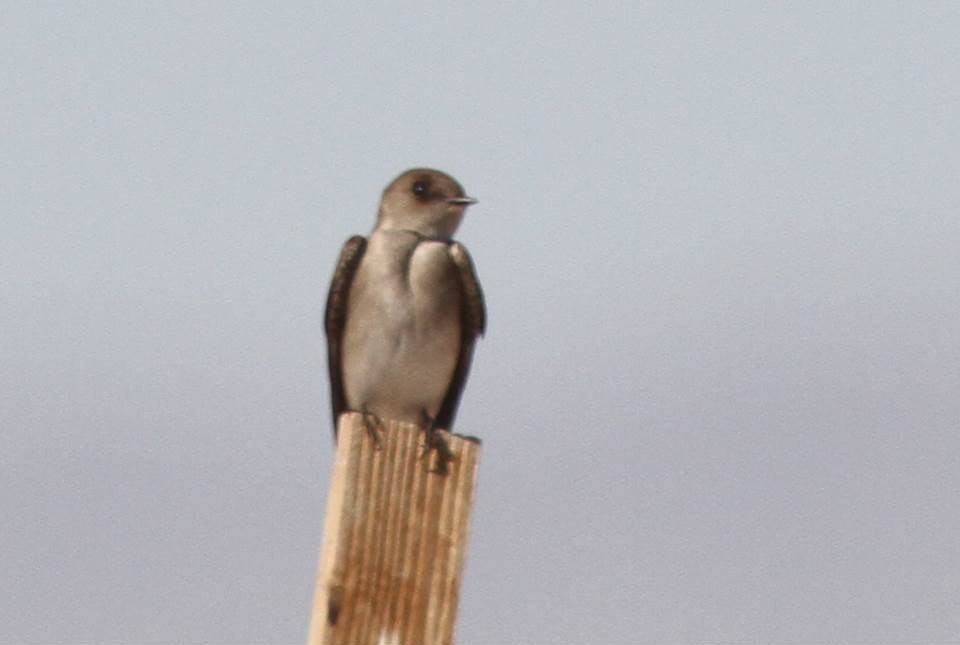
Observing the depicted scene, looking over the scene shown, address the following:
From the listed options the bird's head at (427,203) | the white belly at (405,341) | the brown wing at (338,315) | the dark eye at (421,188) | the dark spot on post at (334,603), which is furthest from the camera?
the dark eye at (421,188)

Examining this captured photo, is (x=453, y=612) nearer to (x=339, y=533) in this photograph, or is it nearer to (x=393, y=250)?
(x=339, y=533)

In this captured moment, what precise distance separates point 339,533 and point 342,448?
0.19 m

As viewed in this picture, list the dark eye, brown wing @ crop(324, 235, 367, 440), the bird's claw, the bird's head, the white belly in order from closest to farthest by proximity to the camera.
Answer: the bird's claw, the white belly, brown wing @ crop(324, 235, 367, 440), the bird's head, the dark eye

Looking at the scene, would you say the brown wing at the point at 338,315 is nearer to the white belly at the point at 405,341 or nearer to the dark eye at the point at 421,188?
the white belly at the point at 405,341

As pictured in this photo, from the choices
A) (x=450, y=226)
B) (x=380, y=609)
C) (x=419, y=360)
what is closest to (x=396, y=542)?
(x=380, y=609)

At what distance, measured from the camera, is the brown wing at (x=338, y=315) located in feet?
27.6

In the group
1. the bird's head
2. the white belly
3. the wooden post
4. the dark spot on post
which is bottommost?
the dark spot on post

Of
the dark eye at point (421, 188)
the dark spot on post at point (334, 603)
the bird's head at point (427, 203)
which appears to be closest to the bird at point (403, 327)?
the bird's head at point (427, 203)

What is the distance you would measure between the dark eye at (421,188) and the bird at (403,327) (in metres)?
0.55

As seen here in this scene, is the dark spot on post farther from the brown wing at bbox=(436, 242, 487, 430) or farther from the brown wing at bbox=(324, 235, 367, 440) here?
the brown wing at bbox=(324, 235, 367, 440)

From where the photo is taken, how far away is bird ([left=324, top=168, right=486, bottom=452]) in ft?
26.7

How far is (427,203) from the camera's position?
29.8ft

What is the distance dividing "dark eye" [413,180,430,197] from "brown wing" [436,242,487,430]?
2.79 ft

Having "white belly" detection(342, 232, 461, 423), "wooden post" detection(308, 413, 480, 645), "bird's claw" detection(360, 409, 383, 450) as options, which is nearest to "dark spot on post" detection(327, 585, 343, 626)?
"wooden post" detection(308, 413, 480, 645)
